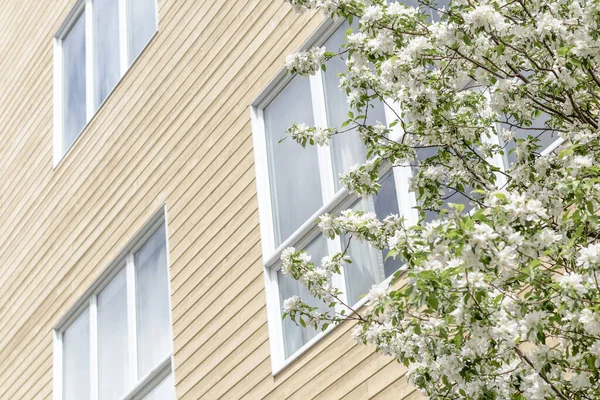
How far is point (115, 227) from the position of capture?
11.7 m

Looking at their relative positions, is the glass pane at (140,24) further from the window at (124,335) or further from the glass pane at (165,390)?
the glass pane at (165,390)

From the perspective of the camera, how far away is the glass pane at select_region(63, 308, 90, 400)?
1178 cm

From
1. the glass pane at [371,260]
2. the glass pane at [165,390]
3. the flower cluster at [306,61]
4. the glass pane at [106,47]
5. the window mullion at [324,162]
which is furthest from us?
the glass pane at [106,47]

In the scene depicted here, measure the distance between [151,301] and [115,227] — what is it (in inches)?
46.6

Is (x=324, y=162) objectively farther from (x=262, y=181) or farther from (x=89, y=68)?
(x=89, y=68)

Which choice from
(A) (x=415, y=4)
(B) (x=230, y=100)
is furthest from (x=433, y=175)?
(B) (x=230, y=100)

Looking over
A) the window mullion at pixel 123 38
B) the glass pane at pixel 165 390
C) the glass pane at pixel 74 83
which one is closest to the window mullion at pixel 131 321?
the glass pane at pixel 165 390

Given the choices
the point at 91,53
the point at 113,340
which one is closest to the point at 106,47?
the point at 91,53

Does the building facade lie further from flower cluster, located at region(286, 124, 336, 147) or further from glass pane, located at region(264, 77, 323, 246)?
flower cluster, located at region(286, 124, 336, 147)

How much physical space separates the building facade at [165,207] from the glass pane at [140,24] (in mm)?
28

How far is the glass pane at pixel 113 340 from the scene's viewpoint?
1108cm

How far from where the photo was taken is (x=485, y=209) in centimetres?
395

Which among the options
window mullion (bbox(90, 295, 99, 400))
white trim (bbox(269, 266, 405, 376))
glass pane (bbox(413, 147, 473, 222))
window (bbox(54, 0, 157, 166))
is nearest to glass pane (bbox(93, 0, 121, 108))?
window (bbox(54, 0, 157, 166))

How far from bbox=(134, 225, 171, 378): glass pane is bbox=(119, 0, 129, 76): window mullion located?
237 centimetres
